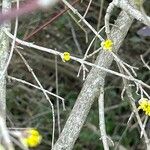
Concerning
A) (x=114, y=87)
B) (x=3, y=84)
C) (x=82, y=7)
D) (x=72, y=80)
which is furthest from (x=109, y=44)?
(x=72, y=80)

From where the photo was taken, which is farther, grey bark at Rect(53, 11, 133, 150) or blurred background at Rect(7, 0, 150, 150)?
blurred background at Rect(7, 0, 150, 150)

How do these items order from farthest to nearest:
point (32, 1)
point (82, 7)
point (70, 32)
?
point (70, 32), point (82, 7), point (32, 1)

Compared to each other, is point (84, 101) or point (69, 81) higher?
point (84, 101)

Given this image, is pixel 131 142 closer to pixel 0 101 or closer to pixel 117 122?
pixel 117 122

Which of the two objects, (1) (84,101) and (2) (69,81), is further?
(2) (69,81)
